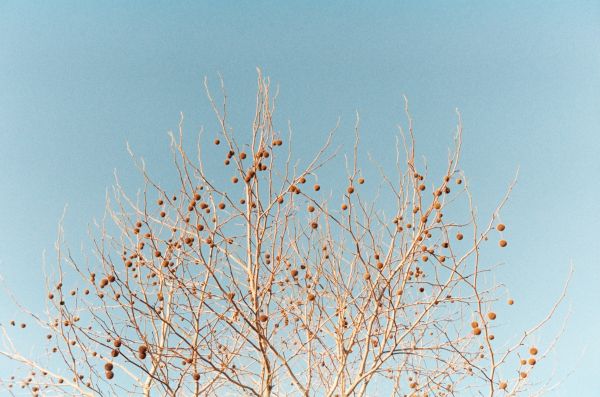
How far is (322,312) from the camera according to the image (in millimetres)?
3518

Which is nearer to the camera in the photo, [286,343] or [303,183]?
[303,183]

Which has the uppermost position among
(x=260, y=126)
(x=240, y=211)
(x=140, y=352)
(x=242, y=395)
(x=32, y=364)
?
(x=260, y=126)

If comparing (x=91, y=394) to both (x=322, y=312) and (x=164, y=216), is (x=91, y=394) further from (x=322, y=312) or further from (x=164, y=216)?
(x=322, y=312)

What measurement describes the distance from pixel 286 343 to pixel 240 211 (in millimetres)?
1488

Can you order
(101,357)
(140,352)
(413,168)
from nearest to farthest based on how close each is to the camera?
(140,352), (413,168), (101,357)

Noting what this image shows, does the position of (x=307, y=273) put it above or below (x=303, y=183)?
below

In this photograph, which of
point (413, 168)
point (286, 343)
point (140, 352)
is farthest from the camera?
point (286, 343)

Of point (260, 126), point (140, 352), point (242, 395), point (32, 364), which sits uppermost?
point (260, 126)

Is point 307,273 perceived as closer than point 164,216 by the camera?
Yes

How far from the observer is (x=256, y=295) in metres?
3.19

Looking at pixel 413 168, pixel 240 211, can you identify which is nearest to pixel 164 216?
pixel 240 211

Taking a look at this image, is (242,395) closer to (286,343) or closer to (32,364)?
(286,343)

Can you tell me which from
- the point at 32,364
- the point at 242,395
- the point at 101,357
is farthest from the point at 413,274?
the point at 32,364

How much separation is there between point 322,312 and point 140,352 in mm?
1490
